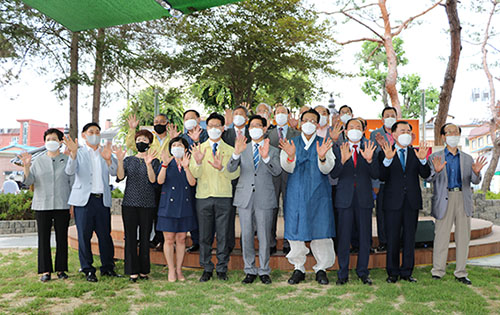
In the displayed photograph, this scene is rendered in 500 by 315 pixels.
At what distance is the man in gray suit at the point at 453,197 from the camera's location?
16.7 feet

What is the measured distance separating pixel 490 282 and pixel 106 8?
16.9 ft

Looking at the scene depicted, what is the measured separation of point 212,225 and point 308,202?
1201 millimetres

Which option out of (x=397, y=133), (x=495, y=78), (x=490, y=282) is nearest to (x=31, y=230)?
(x=397, y=133)

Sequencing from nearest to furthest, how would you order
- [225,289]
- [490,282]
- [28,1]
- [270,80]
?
[28,1] < [225,289] < [490,282] < [270,80]

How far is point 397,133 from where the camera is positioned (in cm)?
501

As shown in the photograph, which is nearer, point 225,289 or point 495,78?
point 225,289

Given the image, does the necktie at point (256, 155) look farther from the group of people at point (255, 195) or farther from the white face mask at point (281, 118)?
the white face mask at point (281, 118)

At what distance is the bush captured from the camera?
10320 mm

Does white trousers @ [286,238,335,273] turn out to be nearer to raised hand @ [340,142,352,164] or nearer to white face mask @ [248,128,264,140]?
raised hand @ [340,142,352,164]

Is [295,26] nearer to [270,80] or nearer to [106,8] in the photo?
[270,80]

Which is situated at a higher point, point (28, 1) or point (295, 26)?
point (295, 26)

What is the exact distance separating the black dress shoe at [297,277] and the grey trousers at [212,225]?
2.64ft

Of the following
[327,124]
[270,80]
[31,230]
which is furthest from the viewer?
[270,80]

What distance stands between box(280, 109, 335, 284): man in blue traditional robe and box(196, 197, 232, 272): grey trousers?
730mm
